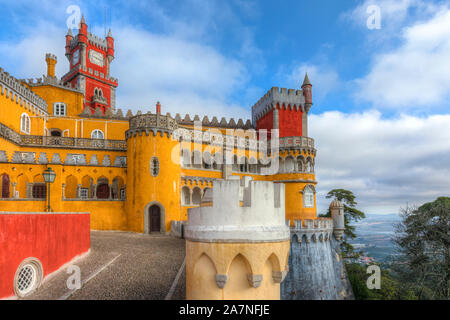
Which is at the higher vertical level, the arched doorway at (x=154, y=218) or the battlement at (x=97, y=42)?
the battlement at (x=97, y=42)

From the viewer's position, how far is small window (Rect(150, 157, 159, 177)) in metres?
24.5

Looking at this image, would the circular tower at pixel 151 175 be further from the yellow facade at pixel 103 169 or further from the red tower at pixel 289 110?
the red tower at pixel 289 110

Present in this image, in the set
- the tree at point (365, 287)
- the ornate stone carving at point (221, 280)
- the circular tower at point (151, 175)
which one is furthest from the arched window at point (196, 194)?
the ornate stone carving at point (221, 280)

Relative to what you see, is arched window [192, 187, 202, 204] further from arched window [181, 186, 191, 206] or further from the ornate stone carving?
the ornate stone carving

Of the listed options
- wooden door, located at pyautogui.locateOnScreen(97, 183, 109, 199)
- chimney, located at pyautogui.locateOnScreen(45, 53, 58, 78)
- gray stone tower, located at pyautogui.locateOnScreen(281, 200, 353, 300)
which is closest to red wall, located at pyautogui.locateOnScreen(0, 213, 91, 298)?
wooden door, located at pyautogui.locateOnScreen(97, 183, 109, 199)

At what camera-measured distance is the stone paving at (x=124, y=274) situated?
37.1ft

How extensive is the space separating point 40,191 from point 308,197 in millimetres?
26657

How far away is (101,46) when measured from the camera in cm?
4675

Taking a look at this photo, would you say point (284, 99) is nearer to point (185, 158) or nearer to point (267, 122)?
point (267, 122)

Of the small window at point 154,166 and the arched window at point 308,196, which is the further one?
the arched window at point 308,196

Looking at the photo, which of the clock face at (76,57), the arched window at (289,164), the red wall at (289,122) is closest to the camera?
the arched window at (289,164)

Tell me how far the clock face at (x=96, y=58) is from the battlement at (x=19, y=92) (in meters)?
14.6

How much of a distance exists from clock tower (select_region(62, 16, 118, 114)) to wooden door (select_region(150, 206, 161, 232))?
78.2 feet
